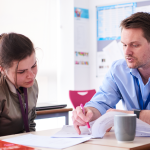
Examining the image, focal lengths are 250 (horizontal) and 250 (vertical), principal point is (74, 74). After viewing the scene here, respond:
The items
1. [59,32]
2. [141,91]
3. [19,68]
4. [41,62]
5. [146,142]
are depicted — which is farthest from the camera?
[59,32]

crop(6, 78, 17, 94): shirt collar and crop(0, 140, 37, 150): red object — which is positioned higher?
crop(6, 78, 17, 94): shirt collar

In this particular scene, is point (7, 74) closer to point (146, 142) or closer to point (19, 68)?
point (19, 68)

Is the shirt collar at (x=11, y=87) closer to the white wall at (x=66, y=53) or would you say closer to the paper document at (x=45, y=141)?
the paper document at (x=45, y=141)

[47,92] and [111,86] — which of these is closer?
[111,86]

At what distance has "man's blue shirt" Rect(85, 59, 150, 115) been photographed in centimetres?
167

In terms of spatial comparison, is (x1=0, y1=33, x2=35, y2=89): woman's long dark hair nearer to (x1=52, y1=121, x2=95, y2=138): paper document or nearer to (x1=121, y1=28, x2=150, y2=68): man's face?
(x1=52, y1=121, x2=95, y2=138): paper document

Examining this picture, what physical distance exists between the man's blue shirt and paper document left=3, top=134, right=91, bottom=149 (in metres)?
0.52

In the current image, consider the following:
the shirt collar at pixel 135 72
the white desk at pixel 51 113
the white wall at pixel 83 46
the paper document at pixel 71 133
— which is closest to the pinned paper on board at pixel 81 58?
the white wall at pixel 83 46

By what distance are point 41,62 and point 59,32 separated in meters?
0.68

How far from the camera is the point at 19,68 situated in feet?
4.91

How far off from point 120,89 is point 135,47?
31cm

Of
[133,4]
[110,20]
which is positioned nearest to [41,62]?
[110,20]

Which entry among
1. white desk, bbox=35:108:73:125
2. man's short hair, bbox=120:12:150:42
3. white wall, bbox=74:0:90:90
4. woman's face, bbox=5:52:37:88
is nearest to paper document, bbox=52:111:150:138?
woman's face, bbox=5:52:37:88

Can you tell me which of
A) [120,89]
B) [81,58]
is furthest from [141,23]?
[81,58]
